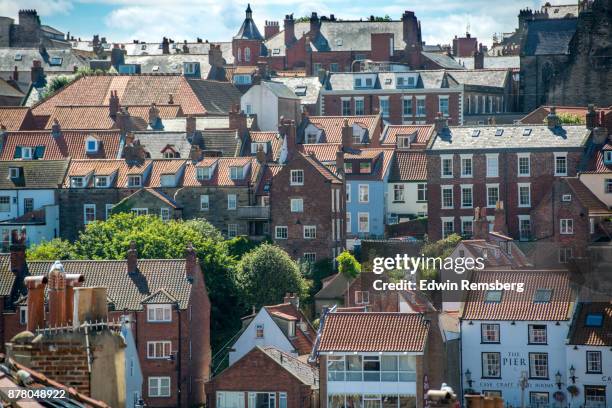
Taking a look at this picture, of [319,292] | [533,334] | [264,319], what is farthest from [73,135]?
[533,334]

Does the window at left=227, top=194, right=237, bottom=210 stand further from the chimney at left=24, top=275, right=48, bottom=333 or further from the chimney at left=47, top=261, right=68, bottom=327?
the chimney at left=47, top=261, right=68, bottom=327

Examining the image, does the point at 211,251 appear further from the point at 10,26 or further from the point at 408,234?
the point at 10,26

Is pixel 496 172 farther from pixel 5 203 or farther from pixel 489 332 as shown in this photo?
pixel 5 203

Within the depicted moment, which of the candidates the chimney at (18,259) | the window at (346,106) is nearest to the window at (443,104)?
the window at (346,106)

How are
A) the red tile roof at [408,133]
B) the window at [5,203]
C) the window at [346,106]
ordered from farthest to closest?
the window at [346,106] < the red tile roof at [408,133] < the window at [5,203]

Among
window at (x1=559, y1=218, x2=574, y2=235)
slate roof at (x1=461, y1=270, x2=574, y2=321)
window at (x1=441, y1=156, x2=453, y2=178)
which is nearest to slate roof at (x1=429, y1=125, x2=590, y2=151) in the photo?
window at (x1=441, y1=156, x2=453, y2=178)

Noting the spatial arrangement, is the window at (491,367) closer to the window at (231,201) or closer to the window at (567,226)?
the window at (567,226)

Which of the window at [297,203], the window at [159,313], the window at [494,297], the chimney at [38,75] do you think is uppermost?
the chimney at [38,75]

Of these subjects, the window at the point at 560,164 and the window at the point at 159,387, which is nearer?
the window at the point at 159,387
